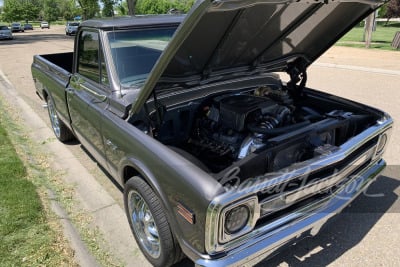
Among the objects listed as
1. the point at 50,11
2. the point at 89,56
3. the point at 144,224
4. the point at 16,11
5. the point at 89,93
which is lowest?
the point at 144,224

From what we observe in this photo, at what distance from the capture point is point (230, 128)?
3131 millimetres

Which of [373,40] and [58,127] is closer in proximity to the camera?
[58,127]

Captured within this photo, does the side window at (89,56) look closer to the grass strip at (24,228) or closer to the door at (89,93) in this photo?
the door at (89,93)

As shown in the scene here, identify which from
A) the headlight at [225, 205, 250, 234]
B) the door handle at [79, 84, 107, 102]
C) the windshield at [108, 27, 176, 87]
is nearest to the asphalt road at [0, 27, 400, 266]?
the headlight at [225, 205, 250, 234]

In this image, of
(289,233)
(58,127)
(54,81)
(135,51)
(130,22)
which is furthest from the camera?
(58,127)

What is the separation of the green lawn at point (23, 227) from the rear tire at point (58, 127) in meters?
1.08

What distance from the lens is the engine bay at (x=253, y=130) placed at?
261cm

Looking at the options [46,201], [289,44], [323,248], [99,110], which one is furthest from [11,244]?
[289,44]

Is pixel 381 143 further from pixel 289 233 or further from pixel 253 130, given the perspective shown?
pixel 289 233

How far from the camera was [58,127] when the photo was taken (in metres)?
5.54

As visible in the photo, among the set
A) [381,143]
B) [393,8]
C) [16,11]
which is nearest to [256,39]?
[381,143]

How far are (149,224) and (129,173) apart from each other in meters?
0.48

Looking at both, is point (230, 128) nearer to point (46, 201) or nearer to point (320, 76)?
point (46, 201)

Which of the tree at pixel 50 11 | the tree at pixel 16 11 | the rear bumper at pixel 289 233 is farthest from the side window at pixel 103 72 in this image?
the tree at pixel 50 11
